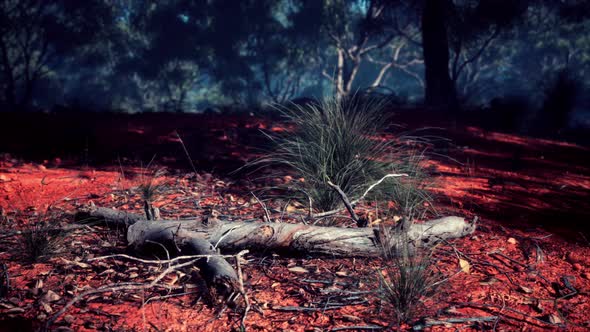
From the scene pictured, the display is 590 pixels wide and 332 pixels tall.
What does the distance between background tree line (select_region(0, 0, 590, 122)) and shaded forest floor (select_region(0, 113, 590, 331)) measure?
766cm

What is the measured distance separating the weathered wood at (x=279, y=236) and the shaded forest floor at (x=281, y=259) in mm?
104

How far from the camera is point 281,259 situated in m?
2.51

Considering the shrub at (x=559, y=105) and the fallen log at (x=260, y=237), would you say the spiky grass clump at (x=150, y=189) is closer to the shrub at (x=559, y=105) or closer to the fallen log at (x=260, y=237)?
the fallen log at (x=260, y=237)

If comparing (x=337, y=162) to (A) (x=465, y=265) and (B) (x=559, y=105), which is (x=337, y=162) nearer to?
(A) (x=465, y=265)

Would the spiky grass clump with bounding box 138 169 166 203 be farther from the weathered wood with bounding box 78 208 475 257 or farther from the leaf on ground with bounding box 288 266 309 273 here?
the leaf on ground with bounding box 288 266 309 273

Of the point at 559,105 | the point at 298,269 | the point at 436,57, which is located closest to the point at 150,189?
the point at 298,269

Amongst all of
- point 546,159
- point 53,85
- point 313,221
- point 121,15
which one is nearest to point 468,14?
point 546,159

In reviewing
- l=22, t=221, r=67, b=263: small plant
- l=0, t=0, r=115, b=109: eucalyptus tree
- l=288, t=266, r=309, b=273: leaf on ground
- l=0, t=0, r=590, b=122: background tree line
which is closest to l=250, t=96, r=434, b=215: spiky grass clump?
l=288, t=266, r=309, b=273: leaf on ground

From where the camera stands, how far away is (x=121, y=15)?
76.1 ft

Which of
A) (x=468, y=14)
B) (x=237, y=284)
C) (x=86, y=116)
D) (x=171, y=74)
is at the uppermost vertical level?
(x=468, y=14)

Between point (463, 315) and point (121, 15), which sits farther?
point (121, 15)

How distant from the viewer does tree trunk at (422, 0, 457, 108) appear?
10883 mm

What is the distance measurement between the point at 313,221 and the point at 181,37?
20.7 m

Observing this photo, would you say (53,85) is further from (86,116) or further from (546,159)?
(546,159)
